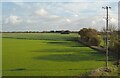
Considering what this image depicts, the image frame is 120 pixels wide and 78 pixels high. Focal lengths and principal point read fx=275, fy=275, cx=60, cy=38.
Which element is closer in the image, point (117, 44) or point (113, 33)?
point (117, 44)

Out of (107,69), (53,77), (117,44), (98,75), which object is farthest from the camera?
(117,44)

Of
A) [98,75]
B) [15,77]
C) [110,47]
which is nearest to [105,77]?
[98,75]

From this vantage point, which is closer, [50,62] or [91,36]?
[50,62]

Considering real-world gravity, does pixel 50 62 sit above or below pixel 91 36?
below

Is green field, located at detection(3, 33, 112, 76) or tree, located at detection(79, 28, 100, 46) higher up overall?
tree, located at detection(79, 28, 100, 46)

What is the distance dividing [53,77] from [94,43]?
38.5 metres

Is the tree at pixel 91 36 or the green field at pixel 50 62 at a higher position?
the tree at pixel 91 36

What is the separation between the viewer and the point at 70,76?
17.6m

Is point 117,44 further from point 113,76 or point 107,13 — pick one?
point 113,76

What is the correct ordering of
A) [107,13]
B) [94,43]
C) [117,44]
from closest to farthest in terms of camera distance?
1. [107,13]
2. [117,44]
3. [94,43]

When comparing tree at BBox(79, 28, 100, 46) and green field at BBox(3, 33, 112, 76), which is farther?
tree at BBox(79, 28, 100, 46)

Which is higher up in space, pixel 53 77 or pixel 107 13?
pixel 107 13

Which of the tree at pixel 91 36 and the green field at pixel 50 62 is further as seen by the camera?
the tree at pixel 91 36

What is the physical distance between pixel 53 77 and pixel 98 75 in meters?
2.92
